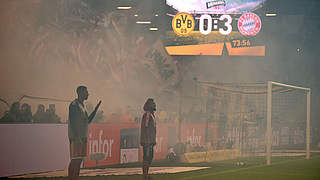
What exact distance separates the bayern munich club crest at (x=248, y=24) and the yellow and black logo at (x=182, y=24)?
187cm

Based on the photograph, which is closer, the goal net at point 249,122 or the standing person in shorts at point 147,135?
the standing person in shorts at point 147,135

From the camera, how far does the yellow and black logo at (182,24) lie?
14.4m

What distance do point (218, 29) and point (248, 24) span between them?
1.08 metres

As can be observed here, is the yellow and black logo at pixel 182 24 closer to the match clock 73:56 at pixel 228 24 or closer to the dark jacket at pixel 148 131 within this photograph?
the match clock 73:56 at pixel 228 24

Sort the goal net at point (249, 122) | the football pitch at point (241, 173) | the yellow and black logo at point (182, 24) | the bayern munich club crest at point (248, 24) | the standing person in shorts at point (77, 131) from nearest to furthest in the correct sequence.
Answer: the standing person in shorts at point (77, 131) < the football pitch at point (241, 173) < the goal net at point (249, 122) < the yellow and black logo at point (182, 24) < the bayern munich club crest at point (248, 24)

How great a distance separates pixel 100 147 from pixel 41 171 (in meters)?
1.90

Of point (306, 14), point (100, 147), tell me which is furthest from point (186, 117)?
point (306, 14)

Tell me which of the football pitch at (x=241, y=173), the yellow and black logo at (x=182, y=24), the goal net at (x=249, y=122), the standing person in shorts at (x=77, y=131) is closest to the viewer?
the standing person in shorts at (x=77, y=131)

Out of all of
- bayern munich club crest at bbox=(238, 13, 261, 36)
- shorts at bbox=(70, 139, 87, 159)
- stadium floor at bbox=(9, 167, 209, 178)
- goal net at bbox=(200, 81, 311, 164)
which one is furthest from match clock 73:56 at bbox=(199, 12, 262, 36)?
shorts at bbox=(70, 139, 87, 159)

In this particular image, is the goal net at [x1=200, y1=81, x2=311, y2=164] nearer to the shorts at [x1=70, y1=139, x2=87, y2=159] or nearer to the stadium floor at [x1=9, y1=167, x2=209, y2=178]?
the stadium floor at [x1=9, y1=167, x2=209, y2=178]

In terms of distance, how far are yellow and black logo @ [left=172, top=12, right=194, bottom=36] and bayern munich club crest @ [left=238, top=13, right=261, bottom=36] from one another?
6.12 feet

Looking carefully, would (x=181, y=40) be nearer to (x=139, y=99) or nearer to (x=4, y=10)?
(x=139, y=99)

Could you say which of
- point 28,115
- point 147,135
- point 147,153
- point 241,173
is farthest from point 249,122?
point 28,115

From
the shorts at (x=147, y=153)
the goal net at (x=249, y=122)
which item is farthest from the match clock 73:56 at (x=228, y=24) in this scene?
the shorts at (x=147, y=153)
